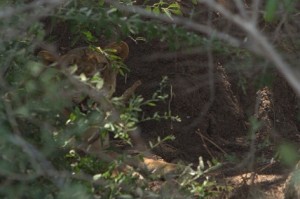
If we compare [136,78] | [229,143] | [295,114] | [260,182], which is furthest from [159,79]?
[260,182]

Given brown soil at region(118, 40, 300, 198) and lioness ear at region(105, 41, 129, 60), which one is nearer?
lioness ear at region(105, 41, 129, 60)

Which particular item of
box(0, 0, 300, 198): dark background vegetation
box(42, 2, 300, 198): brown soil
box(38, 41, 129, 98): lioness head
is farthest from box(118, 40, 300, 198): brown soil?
box(38, 41, 129, 98): lioness head

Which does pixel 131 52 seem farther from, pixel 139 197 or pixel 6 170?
pixel 6 170

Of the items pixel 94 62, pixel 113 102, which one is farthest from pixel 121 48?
pixel 113 102

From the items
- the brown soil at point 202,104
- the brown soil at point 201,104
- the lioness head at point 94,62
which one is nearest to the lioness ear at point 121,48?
the lioness head at point 94,62

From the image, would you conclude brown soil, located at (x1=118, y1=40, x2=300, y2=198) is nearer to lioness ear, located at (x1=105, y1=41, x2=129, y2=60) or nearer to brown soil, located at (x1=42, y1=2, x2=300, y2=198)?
brown soil, located at (x1=42, y1=2, x2=300, y2=198)

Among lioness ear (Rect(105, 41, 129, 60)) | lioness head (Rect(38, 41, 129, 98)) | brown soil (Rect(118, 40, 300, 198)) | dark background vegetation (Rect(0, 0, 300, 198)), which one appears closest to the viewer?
dark background vegetation (Rect(0, 0, 300, 198))

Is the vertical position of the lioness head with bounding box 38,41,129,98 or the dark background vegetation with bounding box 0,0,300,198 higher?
the dark background vegetation with bounding box 0,0,300,198

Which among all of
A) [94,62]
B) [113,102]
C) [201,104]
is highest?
[113,102]

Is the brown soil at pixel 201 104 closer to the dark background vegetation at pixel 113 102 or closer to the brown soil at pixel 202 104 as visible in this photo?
the brown soil at pixel 202 104

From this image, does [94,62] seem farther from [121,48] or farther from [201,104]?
[201,104]

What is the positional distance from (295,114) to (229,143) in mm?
915

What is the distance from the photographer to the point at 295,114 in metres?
6.70

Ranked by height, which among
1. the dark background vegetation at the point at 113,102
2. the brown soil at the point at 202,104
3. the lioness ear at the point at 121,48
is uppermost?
the dark background vegetation at the point at 113,102
